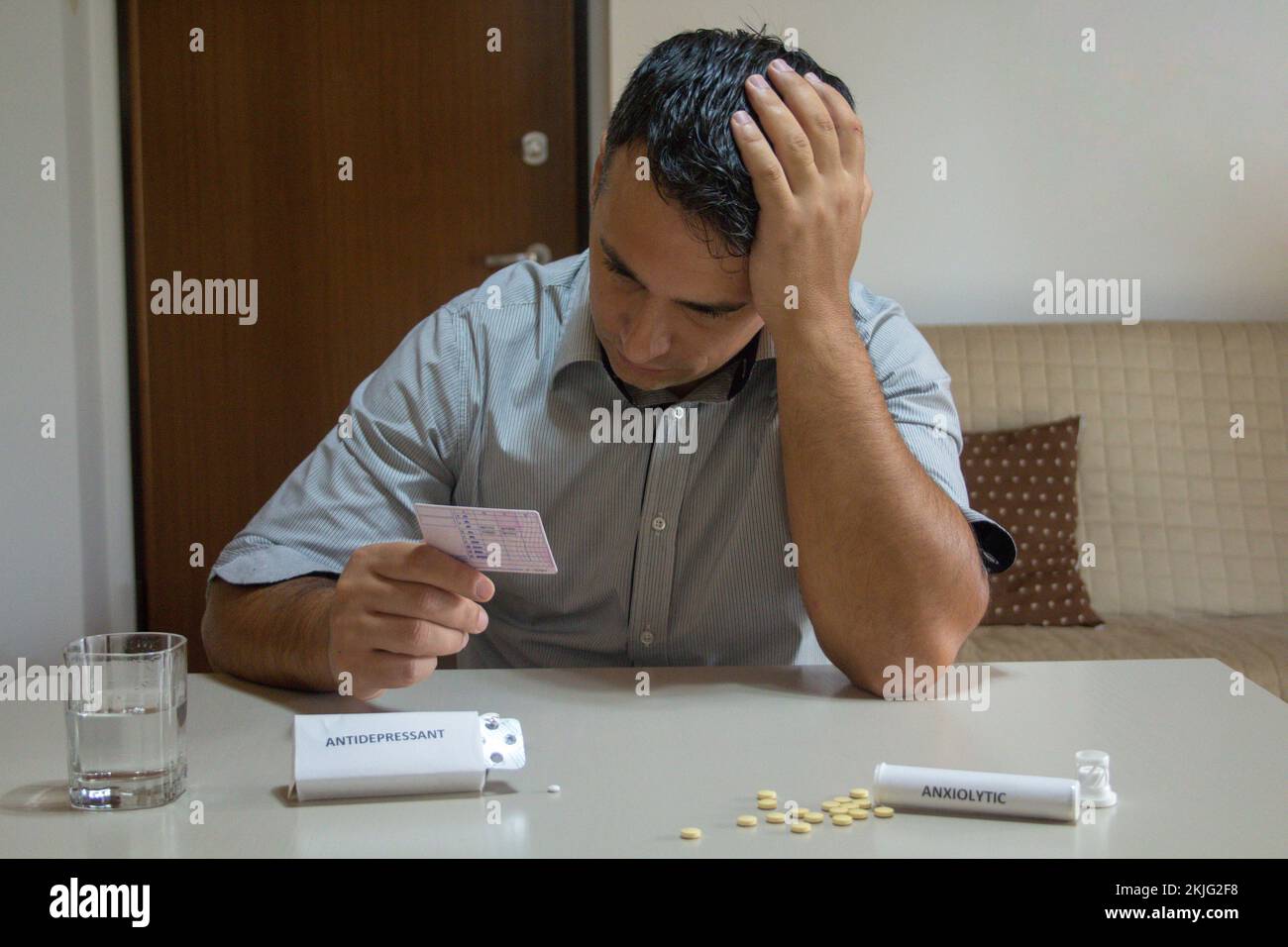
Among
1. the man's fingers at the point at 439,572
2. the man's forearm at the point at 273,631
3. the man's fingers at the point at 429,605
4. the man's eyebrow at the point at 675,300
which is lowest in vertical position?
the man's forearm at the point at 273,631

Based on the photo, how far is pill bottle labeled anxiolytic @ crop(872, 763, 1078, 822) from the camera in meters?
0.78

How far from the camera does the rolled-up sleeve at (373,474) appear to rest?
1.22 m

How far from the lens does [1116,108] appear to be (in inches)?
113

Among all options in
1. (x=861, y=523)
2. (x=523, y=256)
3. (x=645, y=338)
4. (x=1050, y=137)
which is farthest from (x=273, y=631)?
(x=1050, y=137)

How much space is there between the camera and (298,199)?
297 cm

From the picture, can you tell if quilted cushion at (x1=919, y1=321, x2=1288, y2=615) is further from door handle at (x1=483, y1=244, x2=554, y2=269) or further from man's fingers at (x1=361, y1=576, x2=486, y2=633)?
man's fingers at (x1=361, y1=576, x2=486, y2=633)

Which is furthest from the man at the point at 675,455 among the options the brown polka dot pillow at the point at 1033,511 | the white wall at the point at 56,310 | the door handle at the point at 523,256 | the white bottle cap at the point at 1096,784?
the white wall at the point at 56,310

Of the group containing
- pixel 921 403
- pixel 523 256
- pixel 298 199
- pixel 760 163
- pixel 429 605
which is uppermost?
Answer: pixel 298 199

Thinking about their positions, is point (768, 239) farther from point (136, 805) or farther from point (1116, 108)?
point (1116, 108)

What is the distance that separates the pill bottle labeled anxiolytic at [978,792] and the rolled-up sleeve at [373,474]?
2.02ft

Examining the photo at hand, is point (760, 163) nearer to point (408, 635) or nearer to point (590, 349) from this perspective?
point (590, 349)

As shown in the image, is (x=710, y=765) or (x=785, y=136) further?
(x=785, y=136)

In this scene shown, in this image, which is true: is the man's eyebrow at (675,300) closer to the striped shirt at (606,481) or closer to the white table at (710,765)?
the striped shirt at (606,481)

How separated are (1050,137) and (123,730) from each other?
257 cm
